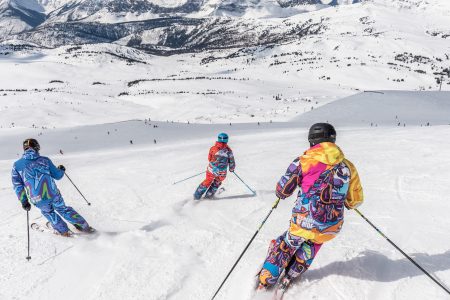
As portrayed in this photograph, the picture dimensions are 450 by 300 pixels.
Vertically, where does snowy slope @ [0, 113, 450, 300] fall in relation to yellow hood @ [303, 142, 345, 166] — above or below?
below

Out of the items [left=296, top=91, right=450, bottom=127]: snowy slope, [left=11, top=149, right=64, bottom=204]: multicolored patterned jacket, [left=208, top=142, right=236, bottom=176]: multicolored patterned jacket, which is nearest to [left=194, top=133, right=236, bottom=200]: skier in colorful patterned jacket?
[left=208, top=142, right=236, bottom=176]: multicolored patterned jacket

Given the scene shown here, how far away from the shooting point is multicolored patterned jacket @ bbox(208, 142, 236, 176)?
7527 millimetres

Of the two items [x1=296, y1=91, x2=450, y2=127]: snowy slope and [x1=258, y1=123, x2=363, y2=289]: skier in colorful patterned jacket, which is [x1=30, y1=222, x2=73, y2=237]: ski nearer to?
[x1=258, y1=123, x2=363, y2=289]: skier in colorful patterned jacket

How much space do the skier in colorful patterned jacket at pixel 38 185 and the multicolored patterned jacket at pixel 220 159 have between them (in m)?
2.94

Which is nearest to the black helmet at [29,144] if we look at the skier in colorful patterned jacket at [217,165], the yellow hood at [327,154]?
the skier in colorful patterned jacket at [217,165]

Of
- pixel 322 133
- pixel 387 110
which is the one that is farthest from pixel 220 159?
pixel 387 110

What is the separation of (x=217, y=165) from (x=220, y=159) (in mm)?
147

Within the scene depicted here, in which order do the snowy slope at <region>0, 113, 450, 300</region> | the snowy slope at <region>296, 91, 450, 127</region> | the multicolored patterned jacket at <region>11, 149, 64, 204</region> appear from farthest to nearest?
1. the snowy slope at <region>296, 91, 450, 127</region>
2. the multicolored patterned jacket at <region>11, 149, 64, 204</region>
3. the snowy slope at <region>0, 113, 450, 300</region>

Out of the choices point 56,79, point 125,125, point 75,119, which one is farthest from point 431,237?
point 56,79

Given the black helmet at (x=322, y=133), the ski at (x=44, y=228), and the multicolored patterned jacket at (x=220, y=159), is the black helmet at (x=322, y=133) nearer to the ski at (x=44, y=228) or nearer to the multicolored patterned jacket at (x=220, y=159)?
the multicolored patterned jacket at (x=220, y=159)

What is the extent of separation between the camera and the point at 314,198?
374 cm

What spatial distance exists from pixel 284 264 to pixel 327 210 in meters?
0.84

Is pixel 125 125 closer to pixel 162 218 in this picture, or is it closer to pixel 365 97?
pixel 162 218

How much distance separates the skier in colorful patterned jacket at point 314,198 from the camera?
363 cm
